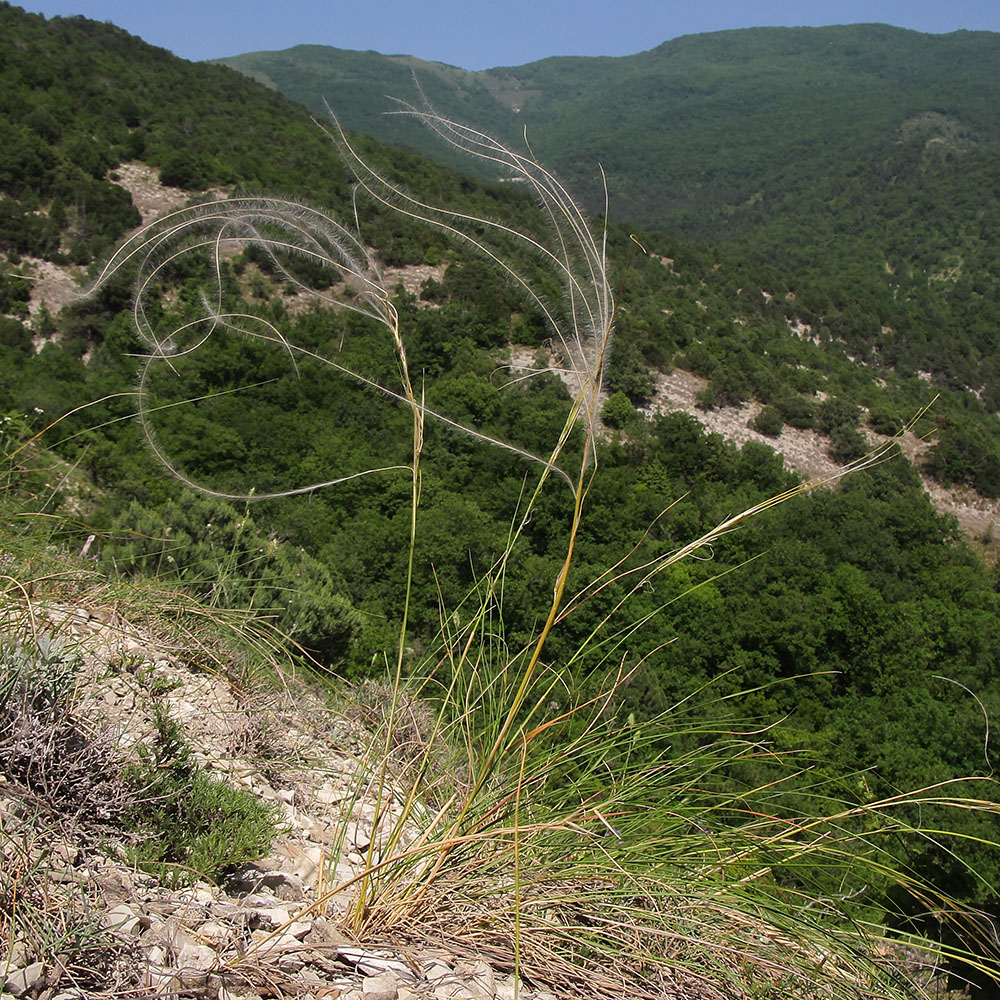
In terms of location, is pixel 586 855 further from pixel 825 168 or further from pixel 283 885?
pixel 825 168

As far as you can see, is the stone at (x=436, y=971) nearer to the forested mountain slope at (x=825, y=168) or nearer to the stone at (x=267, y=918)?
the stone at (x=267, y=918)

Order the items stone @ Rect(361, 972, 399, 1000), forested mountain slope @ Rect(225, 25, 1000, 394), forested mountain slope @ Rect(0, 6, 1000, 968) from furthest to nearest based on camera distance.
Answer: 1. forested mountain slope @ Rect(225, 25, 1000, 394)
2. forested mountain slope @ Rect(0, 6, 1000, 968)
3. stone @ Rect(361, 972, 399, 1000)

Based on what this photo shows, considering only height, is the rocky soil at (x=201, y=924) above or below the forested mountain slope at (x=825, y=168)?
below

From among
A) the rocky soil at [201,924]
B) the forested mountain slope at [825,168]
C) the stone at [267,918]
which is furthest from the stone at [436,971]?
the forested mountain slope at [825,168]

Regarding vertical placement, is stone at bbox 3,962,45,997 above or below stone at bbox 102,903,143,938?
above

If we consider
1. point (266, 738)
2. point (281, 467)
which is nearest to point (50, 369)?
point (281, 467)

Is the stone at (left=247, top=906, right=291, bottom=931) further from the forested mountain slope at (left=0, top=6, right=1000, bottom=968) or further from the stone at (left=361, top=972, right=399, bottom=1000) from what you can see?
the forested mountain slope at (left=0, top=6, right=1000, bottom=968)

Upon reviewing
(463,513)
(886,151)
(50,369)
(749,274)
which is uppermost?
(886,151)

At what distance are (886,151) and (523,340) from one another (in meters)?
109

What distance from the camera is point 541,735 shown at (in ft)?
6.21

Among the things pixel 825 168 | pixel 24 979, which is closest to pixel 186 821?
pixel 24 979

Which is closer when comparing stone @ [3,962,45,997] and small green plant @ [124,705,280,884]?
stone @ [3,962,45,997]

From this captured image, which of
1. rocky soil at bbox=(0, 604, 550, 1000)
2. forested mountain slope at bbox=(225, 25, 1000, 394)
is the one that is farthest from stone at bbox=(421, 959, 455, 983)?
forested mountain slope at bbox=(225, 25, 1000, 394)

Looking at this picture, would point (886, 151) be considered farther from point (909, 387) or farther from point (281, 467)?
point (281, 467)
